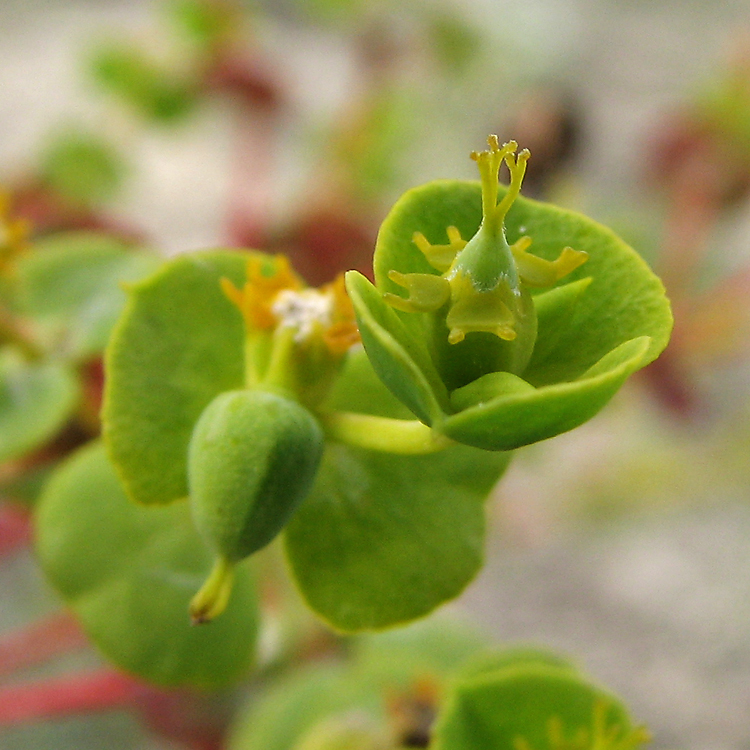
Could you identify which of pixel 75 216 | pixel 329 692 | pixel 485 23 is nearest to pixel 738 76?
pixel 485 23

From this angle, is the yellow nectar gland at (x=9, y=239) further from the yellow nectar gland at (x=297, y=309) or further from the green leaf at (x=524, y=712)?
the green leaf at (x=524, y=712)

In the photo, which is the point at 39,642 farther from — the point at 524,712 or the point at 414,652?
the point at 524,712

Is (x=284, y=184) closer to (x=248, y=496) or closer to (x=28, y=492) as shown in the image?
(x=28, y=492)

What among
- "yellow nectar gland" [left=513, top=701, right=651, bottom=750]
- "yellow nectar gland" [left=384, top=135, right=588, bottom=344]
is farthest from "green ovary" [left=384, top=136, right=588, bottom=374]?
"yellow nectar gland" [left=513, top=701, right=651, bottom=750]

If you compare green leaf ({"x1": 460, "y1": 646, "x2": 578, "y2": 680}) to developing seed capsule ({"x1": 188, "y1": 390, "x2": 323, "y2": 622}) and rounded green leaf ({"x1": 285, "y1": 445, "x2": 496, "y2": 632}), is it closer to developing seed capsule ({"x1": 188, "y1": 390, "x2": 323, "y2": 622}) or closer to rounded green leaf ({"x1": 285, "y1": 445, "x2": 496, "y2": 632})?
rounded green leaf ({"x1": 285, "y1": 445, "x2": 496, "y2": 632})

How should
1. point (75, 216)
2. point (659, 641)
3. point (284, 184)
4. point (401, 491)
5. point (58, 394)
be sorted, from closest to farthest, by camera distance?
1. point (401, 491)
2. point (58, 394)
3. point (75, 216)
4. point (659, 641)
5. point (284, 184)

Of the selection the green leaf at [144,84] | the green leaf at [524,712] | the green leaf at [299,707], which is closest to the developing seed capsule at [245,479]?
the green leaf at [524,712]
